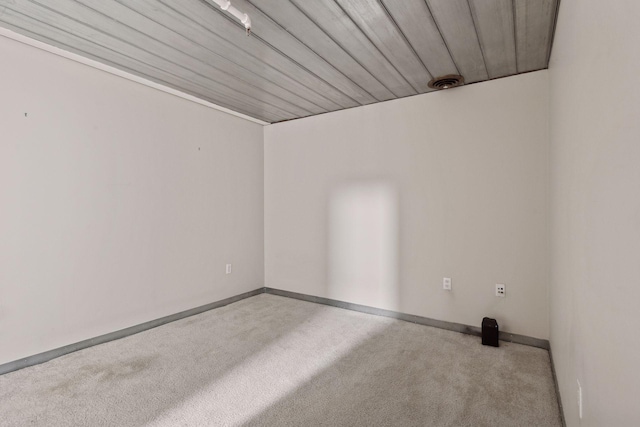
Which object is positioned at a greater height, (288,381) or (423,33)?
(423,33)

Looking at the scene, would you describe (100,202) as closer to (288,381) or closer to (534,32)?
(288,381)

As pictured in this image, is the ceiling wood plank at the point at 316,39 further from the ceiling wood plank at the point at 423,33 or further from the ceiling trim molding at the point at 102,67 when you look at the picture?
the ceiling trim molding at the point at 102,67

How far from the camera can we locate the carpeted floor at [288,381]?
1862 millimetres

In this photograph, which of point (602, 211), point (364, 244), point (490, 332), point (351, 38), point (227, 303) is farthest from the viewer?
point (227, 303)

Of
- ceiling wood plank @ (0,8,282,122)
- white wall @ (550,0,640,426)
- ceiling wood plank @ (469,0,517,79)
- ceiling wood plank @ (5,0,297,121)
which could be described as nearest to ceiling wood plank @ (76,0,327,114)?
ceiling wood plank @ (5,0,297,121)

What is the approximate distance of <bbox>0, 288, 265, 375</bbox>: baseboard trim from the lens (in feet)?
7.79

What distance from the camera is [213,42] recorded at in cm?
234

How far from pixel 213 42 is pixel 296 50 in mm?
595

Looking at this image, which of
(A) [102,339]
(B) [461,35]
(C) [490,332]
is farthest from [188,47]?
(C) [490,332]

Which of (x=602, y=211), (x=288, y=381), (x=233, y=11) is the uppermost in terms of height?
(x=233, y=11)

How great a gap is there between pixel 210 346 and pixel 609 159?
287 cm

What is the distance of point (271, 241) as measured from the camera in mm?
4516

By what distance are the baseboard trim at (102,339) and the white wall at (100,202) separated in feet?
0.15

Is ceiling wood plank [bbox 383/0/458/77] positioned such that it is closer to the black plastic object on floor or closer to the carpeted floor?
the black plastic object on floor
